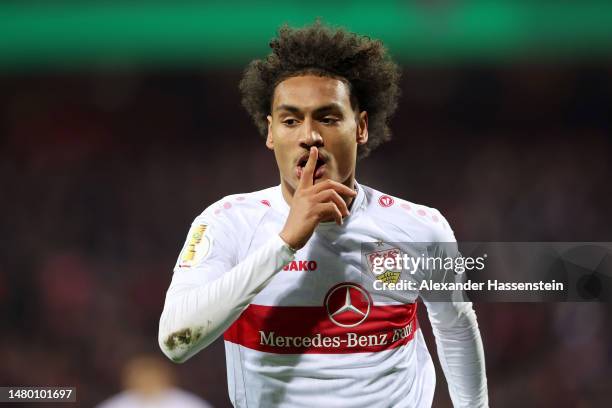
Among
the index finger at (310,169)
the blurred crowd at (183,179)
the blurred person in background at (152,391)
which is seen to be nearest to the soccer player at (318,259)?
the index finger at (310,169)

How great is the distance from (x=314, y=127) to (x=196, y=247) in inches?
18.3

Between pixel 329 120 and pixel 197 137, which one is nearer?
pixel 329 120

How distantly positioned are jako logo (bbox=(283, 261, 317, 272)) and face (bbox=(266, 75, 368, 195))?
0.21m

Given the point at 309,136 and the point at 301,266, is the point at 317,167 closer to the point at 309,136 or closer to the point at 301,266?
the point at 309,136

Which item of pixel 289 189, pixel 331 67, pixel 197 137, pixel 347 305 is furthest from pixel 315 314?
pixel 197 137

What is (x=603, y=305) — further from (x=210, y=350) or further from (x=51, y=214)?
(x=51, y=214)

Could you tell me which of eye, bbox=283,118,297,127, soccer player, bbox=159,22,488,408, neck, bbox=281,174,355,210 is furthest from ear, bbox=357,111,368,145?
eye, bbox=283,118,297,127

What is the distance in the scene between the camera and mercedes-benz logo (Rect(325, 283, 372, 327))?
2254mm

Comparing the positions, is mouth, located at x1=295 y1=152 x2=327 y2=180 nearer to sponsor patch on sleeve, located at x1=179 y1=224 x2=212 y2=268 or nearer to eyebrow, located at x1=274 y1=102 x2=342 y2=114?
eyebrow, located at x1=274 y1=102 x2=342 y2=114

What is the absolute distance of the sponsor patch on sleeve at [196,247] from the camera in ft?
6.91

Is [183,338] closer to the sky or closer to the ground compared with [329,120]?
closer to the ground

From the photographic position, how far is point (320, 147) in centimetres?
215

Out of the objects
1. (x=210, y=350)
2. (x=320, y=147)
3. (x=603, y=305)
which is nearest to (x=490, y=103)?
(x=603, y=305)

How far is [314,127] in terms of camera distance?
7.07ft
